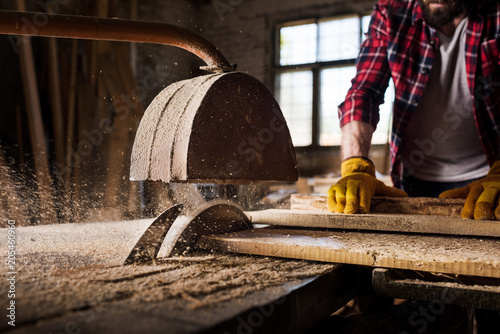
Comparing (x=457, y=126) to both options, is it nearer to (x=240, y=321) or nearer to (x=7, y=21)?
(x=240, y=321)

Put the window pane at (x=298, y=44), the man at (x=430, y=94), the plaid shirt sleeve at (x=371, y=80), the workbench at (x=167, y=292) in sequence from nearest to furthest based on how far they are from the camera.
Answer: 1. the workbench at (x=167, y=292)
2. the man at (x=430, y=94)
3. the plaid shirt sleeve at (x=371, y=80)
4. the window pane at (x=298, y=44)

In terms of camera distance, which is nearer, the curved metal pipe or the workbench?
the workbench

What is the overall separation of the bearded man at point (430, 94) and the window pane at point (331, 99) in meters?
5.00

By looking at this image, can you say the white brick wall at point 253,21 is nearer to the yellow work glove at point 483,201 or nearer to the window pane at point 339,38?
the window pane at point 339,38

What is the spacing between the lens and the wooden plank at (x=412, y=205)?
1749 mm

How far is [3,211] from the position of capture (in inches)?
134

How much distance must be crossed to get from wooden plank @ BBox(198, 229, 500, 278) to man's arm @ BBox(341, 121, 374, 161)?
0.82m

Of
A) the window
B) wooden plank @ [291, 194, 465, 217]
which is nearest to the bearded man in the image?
wooden plank @ [291, 194, 465, 217]

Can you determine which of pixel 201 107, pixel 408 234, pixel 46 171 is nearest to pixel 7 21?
pixel 201 107

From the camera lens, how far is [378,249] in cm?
121

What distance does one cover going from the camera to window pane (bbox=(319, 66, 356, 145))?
743 centimetres

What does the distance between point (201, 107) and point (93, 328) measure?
736 millimetres

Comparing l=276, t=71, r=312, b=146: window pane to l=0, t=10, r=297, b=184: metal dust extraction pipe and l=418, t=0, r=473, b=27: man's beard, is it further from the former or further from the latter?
l=0, t=10, r=297, b=184: metal dust extraction pipe

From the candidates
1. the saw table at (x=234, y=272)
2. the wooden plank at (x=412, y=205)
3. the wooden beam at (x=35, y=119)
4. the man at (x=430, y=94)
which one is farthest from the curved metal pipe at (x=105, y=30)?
the wooden beam at (x=35, y=119)
